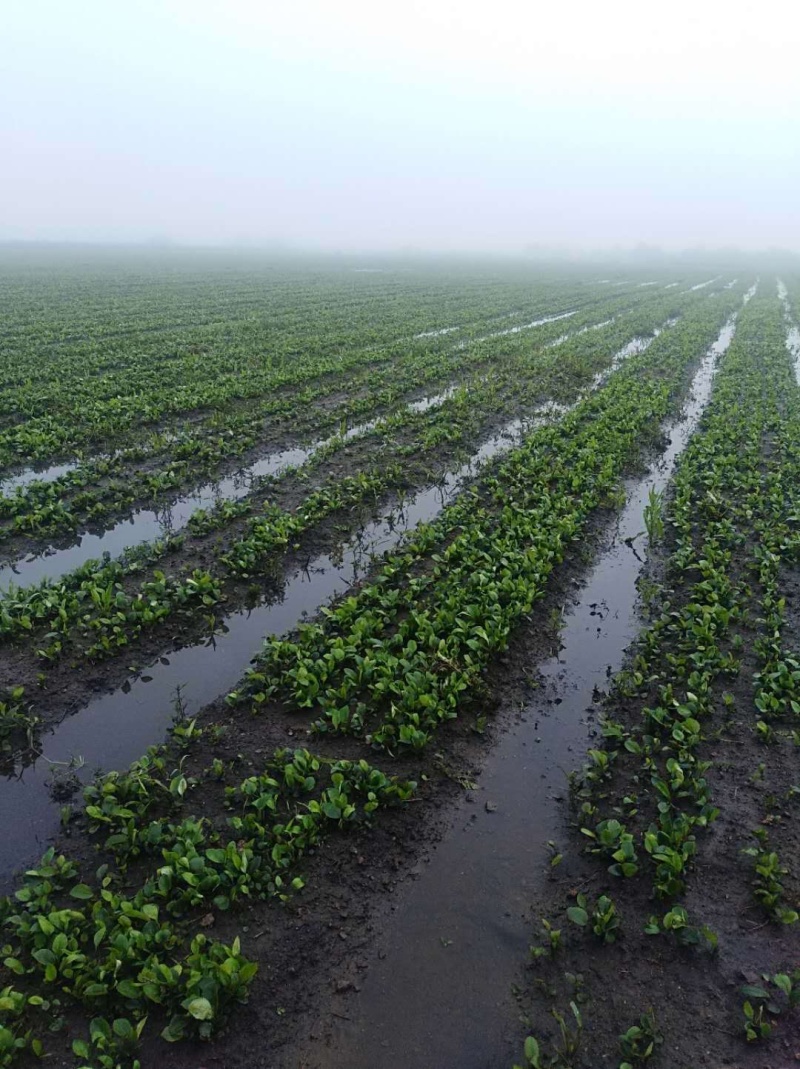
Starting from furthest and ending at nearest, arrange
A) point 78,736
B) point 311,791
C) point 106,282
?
1. point 106,282
2. point 78,736
3. point 311,791

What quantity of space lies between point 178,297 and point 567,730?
127ft

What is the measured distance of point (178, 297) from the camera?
3759 cm

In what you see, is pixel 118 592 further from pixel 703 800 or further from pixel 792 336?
pixel 792 336

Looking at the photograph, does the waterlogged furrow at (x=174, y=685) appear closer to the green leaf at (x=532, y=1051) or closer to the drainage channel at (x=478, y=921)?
the drainage channel at (x=478, y=921)

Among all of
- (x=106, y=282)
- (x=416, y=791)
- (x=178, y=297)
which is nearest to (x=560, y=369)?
(x=416, y=791)

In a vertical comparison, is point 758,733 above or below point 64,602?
below

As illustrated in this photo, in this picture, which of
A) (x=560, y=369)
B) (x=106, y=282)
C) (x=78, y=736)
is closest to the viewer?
(x=78, y=736)

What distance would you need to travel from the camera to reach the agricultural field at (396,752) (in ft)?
12.0

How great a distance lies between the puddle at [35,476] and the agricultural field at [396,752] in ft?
0.26

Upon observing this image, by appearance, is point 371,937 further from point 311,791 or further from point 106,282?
point 106,282

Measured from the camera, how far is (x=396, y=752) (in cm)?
548

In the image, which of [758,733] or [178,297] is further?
[178,297]

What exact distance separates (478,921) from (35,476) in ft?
35.8

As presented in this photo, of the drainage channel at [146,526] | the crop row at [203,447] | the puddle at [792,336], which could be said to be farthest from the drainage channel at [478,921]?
the puddle at [792,336]
